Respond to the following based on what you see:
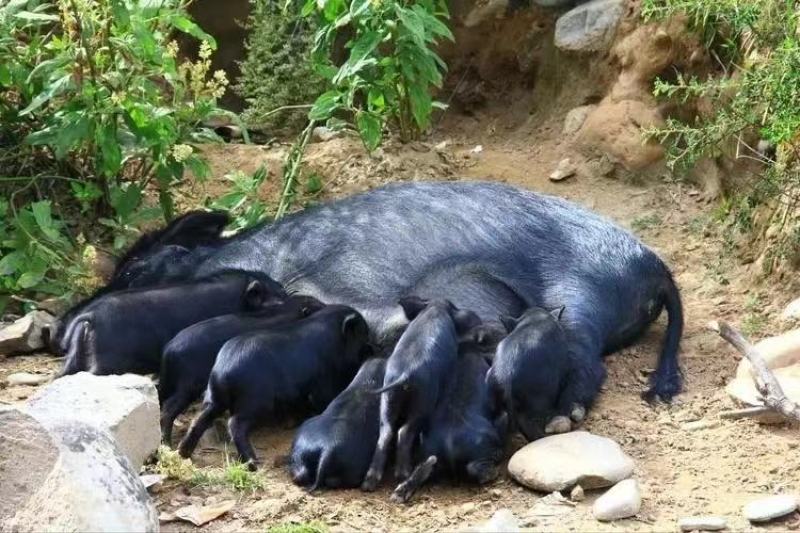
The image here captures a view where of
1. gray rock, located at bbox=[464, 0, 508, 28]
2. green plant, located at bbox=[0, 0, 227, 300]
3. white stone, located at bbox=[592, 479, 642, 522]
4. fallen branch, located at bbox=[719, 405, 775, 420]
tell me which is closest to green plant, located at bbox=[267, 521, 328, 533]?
white stone, located at bbox=[592, 479, 642, 522]

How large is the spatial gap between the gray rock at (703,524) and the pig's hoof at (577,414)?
2.90ft

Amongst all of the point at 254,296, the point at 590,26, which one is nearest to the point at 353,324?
the point at 254,296

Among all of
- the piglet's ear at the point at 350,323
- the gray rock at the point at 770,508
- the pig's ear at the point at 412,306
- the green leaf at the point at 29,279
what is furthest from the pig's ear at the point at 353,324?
the green leaf at the point at 29,279

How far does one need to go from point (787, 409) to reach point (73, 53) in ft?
11.3

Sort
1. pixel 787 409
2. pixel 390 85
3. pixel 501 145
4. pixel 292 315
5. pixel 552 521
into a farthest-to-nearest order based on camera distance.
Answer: pixel 501 145 < pixel 390 85 < pixel 292 315 < pixel 787 409 < pixel 552 521

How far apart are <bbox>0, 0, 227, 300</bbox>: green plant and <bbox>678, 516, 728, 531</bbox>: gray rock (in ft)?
10.1

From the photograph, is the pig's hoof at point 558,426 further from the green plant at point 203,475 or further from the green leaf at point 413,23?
the green leaf at point 413,23

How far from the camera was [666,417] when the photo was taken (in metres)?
4.64

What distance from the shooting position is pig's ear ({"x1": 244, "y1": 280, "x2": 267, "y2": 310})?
5004 millimetres

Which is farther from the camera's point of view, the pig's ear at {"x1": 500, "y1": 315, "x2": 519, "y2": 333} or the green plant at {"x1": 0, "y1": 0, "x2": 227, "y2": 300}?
the green plant at {"x1": 0, "y1": 0, "x2": 227, "y2": 300}

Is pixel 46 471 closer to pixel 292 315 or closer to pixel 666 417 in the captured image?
pixel 292 315

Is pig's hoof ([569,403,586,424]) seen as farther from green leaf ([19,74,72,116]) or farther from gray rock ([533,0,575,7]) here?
gray rock ([533,0,575,7])

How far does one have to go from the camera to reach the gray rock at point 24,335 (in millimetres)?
5387

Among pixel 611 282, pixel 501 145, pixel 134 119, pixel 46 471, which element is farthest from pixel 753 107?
pixel 46 471
